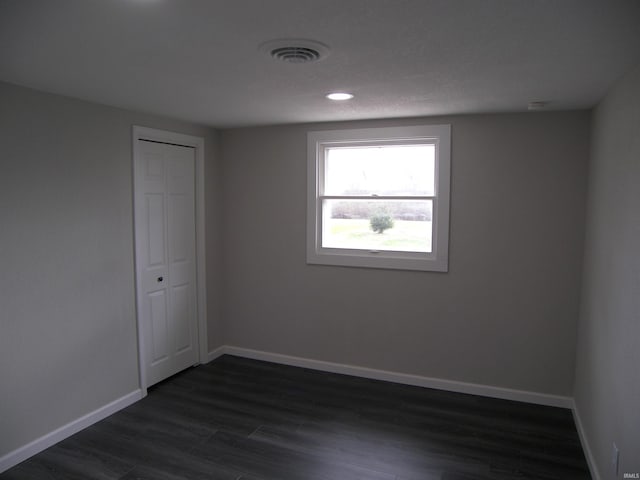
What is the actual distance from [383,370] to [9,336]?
290 cm

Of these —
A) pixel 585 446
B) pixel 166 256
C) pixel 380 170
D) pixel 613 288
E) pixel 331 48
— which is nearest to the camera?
pixel 331 48

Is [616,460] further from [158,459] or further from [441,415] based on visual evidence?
[158,459]

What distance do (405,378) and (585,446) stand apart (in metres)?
1.46

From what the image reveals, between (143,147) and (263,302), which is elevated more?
(143,147)

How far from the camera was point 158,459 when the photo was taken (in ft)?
9.23

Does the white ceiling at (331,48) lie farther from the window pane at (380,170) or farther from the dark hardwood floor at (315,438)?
the dark hardwood floor at (315,438)

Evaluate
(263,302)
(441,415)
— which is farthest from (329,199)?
(441,415)

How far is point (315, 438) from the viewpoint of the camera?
3072 mm

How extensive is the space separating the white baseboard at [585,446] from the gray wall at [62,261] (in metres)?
3.29

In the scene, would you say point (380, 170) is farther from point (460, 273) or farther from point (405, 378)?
point (405, 378)

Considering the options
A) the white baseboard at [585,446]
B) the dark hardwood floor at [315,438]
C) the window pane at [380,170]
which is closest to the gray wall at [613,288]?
the white baseboard at [585,446]

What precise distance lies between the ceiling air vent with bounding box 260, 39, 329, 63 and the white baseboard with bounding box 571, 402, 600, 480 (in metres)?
2.74

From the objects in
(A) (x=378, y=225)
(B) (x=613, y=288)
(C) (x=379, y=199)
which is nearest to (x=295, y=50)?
(B) (x=613, y=288)

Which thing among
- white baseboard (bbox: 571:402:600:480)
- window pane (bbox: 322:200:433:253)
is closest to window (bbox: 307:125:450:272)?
window pane (bbox: 322:200:433:253)
